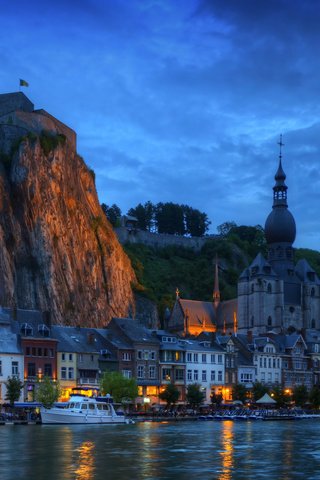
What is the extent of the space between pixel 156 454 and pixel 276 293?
5177 inches

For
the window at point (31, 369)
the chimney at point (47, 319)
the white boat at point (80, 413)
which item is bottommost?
the white boat at point (80, 413)

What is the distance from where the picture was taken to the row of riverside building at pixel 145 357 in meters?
111

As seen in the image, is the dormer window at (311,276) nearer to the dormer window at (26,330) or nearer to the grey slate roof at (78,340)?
the grey slate roof at (78,340)

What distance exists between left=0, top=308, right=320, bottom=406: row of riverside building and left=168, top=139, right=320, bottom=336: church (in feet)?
86.0

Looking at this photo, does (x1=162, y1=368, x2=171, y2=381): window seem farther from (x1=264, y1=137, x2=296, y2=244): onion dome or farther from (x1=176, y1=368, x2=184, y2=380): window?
(x1=264, y1=137, x2=296, y2=244): onion dome

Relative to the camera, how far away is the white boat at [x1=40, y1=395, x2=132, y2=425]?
305 ft

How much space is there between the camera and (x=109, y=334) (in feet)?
413

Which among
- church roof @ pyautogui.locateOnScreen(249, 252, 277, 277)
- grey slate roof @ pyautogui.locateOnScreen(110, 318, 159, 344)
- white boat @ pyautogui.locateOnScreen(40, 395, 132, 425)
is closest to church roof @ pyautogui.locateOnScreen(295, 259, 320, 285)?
church roof @ pyautogui.locateOnScreen(249, 252, 277, 277)

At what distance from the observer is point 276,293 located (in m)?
188

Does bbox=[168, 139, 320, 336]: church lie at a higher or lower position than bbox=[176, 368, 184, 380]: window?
higher

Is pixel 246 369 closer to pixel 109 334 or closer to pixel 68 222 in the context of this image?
pixel 109 334

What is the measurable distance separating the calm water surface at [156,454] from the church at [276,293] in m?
103

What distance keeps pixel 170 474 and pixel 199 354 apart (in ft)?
288

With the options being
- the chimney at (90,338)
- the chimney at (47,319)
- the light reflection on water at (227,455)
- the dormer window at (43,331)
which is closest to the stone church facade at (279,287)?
the chimney at (90,338)
